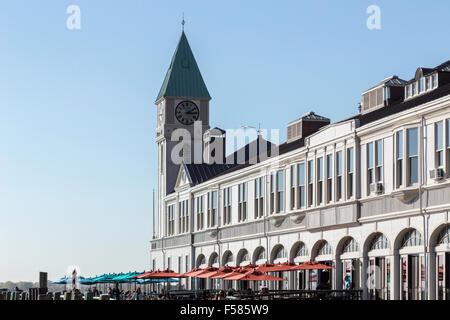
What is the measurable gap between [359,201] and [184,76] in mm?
56600

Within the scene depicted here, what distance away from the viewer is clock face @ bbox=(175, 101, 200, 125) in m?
103

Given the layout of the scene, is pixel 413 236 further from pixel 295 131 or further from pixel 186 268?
pixel 186 268

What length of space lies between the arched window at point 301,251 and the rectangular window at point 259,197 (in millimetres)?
6346

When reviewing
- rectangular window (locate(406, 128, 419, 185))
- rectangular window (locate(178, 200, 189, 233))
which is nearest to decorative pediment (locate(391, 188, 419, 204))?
rectangular window (locate(406, 128, 419, 185))

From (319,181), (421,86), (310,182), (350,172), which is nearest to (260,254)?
(310,182)

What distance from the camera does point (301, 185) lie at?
58094 mm

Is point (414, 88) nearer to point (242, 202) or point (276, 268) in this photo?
point (276, 268)

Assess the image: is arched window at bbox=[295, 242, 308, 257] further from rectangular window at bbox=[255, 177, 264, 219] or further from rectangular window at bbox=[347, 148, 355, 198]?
rectangular window at bbox=[347, 148, 355, 198]

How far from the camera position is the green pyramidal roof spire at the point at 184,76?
104 metres

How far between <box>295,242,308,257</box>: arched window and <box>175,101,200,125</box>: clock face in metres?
44.9

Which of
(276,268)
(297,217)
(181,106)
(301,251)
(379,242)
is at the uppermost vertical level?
(181,106)

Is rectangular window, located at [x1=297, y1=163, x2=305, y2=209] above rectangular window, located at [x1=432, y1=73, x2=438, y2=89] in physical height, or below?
below

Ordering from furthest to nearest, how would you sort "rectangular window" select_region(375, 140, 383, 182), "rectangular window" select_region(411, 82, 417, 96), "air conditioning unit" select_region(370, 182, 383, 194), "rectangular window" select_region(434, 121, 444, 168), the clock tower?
the clock tower
"rectangular window" select_region(411, 82, 417, 96)
"rectangular window" select_region(375, 140, 383, 182)
"air conditioning unit" select_region(370, 182, 383, 194)
"rectangular window" select_region(434, 121, 444, 168)

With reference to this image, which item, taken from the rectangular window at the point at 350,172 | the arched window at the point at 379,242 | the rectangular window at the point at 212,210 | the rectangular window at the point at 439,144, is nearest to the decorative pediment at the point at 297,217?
the rectangular window at the point at 350,172
